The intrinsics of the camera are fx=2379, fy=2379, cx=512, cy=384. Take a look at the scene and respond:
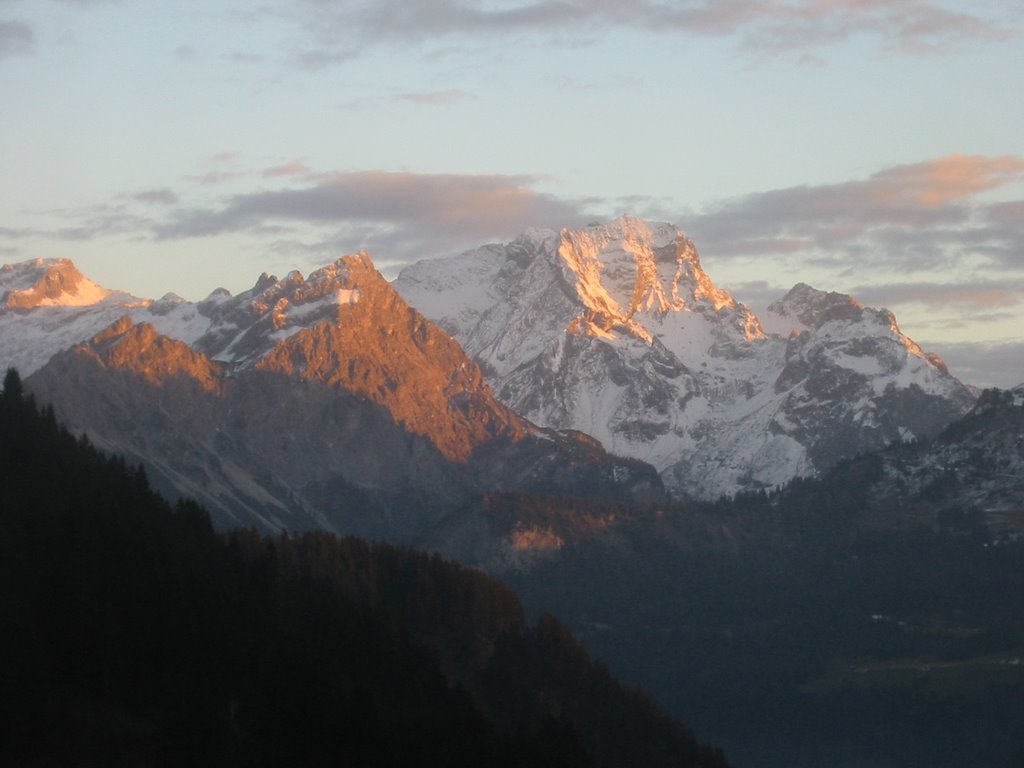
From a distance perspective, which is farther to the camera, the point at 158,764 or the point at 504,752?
the point at 504,752

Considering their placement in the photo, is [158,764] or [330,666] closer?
[158,764]

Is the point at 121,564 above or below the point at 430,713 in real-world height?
above

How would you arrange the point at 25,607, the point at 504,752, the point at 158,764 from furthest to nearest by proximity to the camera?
the point at 504,752 → the point at 25,607 → the point at 158,764

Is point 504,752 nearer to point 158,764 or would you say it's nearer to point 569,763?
point 569,763

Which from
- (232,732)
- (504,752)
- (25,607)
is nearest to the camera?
(232,732)

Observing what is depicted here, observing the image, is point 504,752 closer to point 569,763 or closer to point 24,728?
point 569,763

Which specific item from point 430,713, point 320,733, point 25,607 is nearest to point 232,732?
point 320,733

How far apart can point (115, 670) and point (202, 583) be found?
2874 centimetres

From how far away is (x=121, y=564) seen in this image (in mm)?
193250

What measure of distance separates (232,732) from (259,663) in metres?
18.7

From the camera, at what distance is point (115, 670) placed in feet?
554

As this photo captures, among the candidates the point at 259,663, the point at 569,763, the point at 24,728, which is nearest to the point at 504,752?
the point at 569,763

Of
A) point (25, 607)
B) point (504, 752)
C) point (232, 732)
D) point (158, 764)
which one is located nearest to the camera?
point (158, 764)

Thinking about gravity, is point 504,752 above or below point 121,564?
below
